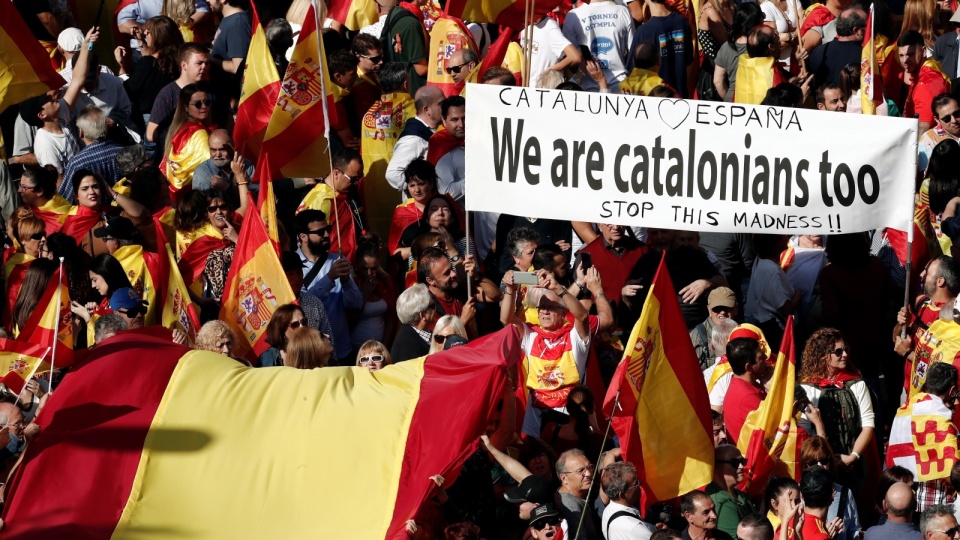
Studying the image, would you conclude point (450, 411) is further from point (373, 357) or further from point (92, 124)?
point (92, 124)

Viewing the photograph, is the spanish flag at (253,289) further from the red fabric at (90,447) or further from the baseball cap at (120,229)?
the red fabric at (90,447)

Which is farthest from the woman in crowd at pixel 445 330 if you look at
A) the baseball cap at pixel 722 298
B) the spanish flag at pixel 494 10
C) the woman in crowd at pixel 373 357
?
the spanish flag at pixel 494 10

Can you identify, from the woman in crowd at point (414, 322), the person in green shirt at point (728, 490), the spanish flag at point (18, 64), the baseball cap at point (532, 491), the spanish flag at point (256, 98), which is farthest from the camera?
the spanish flag at point (256, 98)

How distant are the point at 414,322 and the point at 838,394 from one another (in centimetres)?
239

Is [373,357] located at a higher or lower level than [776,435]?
higher

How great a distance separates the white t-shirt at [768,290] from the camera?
1178 cm

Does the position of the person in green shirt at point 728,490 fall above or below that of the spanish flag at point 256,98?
below

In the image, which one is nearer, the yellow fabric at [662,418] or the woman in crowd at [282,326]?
the yellow fabric at [662,418]

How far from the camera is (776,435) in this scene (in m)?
10.3

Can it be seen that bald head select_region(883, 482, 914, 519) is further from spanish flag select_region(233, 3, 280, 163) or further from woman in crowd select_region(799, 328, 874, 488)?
spanish flag select_region(233, 3, 280, 163)

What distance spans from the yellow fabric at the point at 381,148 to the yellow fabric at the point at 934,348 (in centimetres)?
381

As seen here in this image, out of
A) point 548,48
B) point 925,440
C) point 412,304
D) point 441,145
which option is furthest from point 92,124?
point 925,440

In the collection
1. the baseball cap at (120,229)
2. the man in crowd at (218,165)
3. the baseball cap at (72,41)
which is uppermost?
the baseball cap at (72,41)

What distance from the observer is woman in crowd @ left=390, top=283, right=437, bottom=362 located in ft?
35.0
